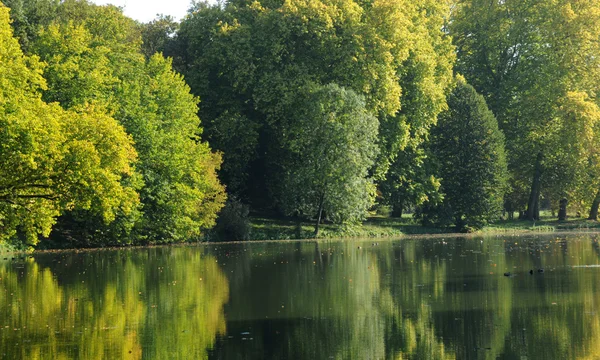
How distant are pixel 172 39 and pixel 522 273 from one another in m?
49.8

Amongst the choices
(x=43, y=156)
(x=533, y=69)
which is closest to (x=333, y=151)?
(x=533, y=69)

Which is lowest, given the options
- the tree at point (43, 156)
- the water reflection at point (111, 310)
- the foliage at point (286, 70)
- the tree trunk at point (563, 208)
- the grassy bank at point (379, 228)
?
the water reflection at point (111, 310)

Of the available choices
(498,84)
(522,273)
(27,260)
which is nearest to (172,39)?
(498,84)

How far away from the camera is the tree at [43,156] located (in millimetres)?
33094

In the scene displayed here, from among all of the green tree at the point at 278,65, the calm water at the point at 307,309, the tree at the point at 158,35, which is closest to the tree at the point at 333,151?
the green tree at the point at 278,65

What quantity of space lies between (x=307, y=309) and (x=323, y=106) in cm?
3840

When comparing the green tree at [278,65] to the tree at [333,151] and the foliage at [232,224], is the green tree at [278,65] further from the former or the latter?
the foliage at [232,224]

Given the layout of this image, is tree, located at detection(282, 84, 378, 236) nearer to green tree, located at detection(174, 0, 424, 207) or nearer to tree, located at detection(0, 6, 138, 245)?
green tree, located at detection(174, 0, 424, 207)

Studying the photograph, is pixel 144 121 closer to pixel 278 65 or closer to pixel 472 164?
pixel 278 65

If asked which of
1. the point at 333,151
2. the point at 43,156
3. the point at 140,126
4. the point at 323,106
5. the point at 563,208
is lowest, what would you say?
the point at 563,208

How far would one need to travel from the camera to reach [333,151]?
195 feet

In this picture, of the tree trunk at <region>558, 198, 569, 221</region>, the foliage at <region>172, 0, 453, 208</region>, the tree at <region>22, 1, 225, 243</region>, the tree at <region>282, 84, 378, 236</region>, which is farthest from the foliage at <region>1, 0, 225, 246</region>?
the tree trunk at <region>558, 198, 569, 221</region>

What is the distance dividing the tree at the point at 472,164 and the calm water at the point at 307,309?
97.7 ft

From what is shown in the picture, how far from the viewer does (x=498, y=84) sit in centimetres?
7706
